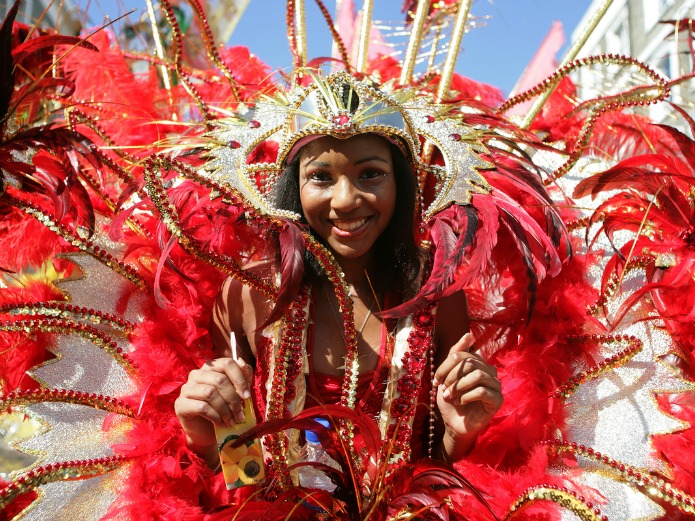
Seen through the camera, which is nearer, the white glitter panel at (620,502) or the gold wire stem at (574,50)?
the white glitter panel at (620,502)

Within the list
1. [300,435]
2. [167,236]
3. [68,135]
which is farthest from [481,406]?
[68,135]

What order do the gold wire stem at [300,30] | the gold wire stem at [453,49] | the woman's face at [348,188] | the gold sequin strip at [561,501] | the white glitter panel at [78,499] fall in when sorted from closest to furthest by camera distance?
the gold sequin strip at [561,501]
the white glitter panel at [78,499]
the woman's face at [348,188]
the gold wire stem at [453,49]
the gold wire stem at [300,30]

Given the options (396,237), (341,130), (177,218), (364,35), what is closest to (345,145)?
(341,130)

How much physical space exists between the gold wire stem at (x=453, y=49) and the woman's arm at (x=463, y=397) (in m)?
1.11

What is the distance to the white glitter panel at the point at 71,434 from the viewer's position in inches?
71.1

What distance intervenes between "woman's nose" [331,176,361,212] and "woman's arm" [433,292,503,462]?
45cm

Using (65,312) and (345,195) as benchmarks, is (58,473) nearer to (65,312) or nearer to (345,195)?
(65,312)

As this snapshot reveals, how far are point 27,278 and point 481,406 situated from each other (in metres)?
1.33

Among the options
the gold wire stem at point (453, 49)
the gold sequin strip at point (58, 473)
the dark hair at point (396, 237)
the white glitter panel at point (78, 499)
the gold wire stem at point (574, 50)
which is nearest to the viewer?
the gold sequin strip at point (58, 473)

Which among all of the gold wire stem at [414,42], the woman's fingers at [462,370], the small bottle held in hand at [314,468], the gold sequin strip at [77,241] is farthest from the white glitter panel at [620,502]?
the gold wire stem at [414,42]

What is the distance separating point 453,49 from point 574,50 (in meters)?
0.43

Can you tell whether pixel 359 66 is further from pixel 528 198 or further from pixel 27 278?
pixel 27 278

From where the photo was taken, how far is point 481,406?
178cm

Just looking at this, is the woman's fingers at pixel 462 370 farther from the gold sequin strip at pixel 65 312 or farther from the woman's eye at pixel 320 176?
the gold sequin strip at pixel 65 312
